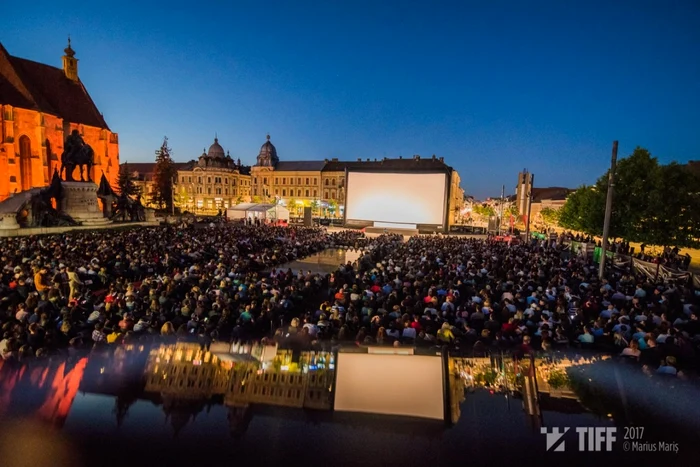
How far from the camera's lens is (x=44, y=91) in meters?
43.7

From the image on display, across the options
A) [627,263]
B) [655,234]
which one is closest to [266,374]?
[627,263]

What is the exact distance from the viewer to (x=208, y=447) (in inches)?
165

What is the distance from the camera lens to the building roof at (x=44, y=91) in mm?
38125

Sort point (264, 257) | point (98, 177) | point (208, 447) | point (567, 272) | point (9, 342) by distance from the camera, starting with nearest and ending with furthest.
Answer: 1. point (208, 447)
2. point (9, 342)
3. point (567, 272)
4. point (264, 257)
5. point (98, 177)

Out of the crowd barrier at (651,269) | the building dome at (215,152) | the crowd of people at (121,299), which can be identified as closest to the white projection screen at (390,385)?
the crowd of people at (121,299)

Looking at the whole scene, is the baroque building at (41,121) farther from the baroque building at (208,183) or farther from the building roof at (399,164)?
the building roof at (399,164)

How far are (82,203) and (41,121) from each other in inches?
760

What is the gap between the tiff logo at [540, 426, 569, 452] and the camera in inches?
171

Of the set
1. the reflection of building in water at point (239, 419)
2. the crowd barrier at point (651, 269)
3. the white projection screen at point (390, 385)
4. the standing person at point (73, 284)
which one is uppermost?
the crowd barrier at point (651, 269)

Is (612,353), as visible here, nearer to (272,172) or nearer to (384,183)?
(384,183)

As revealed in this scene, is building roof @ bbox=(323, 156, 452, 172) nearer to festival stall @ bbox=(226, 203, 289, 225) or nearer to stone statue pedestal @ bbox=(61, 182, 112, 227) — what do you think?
festival stall @ bbox=(226, 203, 289, 225)

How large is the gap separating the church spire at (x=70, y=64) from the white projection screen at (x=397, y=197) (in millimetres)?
40745

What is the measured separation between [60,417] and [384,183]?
1321 inches

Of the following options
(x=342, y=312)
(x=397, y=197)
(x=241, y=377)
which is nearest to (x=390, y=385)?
(x=241, y=377)
